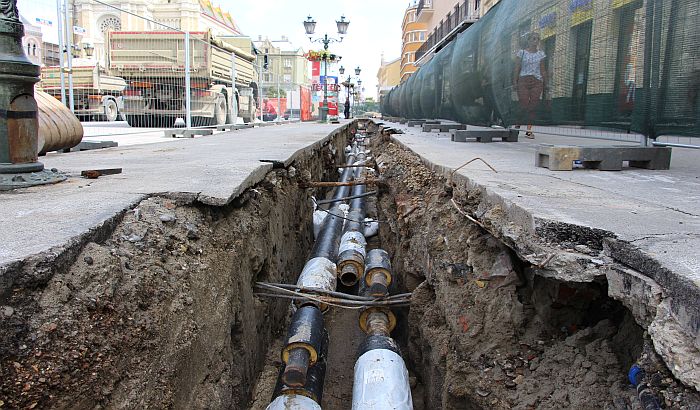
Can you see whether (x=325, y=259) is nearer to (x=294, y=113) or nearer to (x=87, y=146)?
(x=87, y=146)

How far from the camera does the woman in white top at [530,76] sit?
552 cm

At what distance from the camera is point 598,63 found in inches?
180

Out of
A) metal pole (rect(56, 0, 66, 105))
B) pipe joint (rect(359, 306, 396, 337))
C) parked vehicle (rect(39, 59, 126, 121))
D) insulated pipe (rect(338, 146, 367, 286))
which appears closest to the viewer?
pipe joint (rect(359, 306, 396, 337))

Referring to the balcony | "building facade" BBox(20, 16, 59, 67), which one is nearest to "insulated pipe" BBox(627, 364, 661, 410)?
"building facade" BBox(20, 16, 59, 67)

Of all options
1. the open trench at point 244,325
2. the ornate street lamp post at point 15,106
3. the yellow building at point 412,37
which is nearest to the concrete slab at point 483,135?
the open trench at point 244,325

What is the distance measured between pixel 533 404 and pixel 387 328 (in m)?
2.03

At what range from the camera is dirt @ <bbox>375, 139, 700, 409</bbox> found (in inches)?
81.4

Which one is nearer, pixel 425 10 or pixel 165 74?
pixel 165 74

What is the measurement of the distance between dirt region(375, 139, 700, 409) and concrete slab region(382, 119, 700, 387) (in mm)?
115

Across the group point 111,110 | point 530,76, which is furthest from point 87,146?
point 111,110

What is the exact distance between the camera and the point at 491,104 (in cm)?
793

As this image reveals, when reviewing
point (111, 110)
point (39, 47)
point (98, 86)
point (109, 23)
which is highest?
point (109, 23)

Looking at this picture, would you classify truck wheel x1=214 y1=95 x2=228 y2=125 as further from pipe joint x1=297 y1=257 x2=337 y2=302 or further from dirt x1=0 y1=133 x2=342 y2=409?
dirt x1=0 y1=133 x2=342 y2=409

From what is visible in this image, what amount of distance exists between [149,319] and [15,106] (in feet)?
6.66
